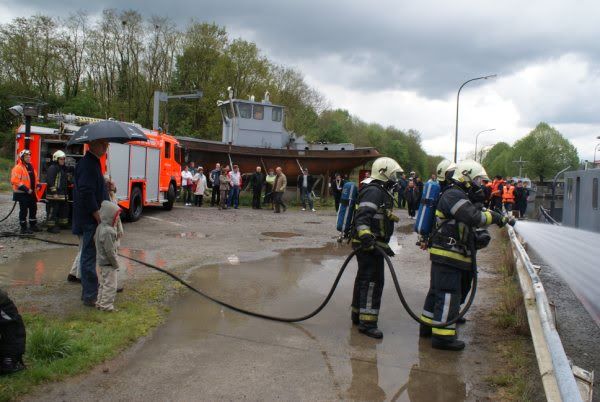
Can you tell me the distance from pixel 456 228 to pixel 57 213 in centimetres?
901

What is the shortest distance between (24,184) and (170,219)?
190 inches

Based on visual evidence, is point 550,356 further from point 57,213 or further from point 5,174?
point 5,174

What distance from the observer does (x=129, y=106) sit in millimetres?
35062

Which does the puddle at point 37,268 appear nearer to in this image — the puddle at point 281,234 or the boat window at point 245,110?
the puddle at point 281,234

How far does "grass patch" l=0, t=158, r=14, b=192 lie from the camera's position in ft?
71.6

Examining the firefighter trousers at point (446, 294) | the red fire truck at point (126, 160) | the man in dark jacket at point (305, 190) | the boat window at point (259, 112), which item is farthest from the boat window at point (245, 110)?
the firefighter trousers at point (446, 294)

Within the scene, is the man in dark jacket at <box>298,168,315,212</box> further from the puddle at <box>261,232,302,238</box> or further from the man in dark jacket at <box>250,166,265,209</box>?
the puddle at <box>261,232,302,238</box>

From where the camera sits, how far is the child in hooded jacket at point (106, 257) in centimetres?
534

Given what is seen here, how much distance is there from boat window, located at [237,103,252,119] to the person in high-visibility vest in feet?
39.3

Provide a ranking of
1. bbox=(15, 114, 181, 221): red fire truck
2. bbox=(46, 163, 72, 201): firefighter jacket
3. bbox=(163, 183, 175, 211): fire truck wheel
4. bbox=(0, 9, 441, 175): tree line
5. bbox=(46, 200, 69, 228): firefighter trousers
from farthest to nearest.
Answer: bbox=(0, 9, 441, 175): tree line < bbox=(163, 183, 175, 211): fire truck wheel < bbox=(15, 114, 181, 221): red fire truck < bbox=(46, 200, 69, 228): firefighter trousers < bbox=(46, 163, 72, 201): firefighter jacket

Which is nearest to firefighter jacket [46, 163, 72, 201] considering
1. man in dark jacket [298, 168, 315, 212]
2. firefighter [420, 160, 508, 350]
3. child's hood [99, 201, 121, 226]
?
child's hood [99, 201, 121, 226]

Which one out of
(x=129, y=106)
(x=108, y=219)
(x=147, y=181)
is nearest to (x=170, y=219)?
(x=147, y=181)

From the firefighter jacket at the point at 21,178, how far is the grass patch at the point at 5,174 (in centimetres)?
1283

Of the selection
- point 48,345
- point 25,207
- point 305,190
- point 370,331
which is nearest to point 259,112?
point 305,190
